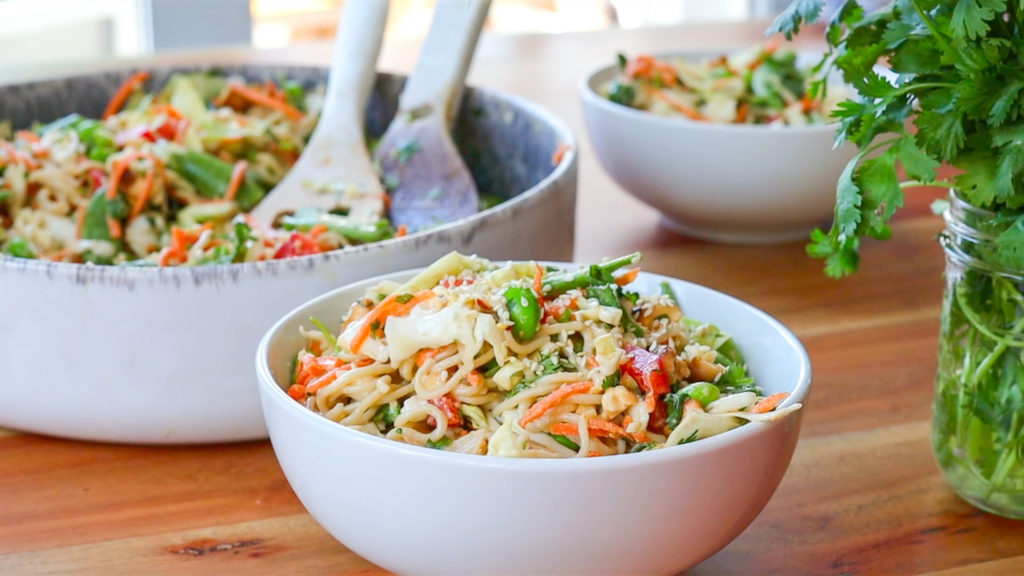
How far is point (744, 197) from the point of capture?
1481mm

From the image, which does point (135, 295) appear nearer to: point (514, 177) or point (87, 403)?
point (87, 403)

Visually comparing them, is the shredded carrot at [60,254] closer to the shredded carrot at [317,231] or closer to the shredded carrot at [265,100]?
the shredded carrot at [317,231]

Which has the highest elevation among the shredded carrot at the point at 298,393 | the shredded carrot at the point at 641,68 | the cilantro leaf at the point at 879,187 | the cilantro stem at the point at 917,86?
the cilantro stem at the point at 917,86

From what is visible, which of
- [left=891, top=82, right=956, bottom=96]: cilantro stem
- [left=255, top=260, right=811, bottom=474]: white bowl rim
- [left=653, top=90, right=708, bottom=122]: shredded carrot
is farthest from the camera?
[left=653, top=90, right=708, bottom=122]: shredded carrot

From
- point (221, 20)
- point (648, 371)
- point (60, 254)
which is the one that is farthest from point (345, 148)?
point (221, 20)

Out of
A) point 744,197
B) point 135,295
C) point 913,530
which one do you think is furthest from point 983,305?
point 135,295

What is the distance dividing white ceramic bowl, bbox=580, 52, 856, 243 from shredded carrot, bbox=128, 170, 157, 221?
0.57 metres

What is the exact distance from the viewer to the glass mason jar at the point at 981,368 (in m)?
0.91

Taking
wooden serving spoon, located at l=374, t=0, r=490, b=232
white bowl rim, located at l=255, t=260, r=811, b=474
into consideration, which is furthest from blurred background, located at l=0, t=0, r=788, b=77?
white bowl rim, located at l=255, t=260, r=811, b=474

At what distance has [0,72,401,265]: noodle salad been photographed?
121cm

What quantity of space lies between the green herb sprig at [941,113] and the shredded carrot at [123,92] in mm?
1040

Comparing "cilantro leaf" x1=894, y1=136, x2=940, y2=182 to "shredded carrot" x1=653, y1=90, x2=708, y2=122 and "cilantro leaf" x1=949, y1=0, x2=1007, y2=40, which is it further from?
"shredded carrot" x1=653, y1=90, x2=708, y2=122

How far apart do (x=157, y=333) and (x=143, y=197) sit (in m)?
0.39

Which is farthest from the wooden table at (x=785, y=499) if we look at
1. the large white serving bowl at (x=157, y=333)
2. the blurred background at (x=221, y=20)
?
the blurred background at (x=221, y=20)
